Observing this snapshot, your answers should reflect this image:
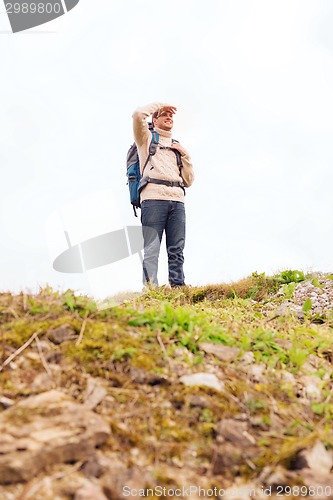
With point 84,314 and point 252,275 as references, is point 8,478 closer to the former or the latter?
point 84,314

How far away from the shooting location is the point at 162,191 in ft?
32.9

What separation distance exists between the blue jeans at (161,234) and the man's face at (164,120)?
173 centimetres

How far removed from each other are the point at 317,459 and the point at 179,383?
100 centimetres

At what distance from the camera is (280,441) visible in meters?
3.06

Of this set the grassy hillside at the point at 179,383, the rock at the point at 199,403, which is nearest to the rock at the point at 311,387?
the grassy hillside at the point at 179,383

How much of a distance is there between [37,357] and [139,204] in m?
7.70

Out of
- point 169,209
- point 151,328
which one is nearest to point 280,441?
point 151,328

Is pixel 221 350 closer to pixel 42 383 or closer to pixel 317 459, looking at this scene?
pixel 317 459

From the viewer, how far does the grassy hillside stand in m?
2.85

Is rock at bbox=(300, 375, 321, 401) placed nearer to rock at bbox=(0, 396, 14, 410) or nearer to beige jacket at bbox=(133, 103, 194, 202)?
rock at bbox=(0, 396, 14, 410)

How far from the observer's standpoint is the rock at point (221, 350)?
385 cm

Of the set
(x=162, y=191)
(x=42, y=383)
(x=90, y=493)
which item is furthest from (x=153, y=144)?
(x=90, y=493)

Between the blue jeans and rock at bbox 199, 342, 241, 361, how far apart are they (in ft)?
18.8

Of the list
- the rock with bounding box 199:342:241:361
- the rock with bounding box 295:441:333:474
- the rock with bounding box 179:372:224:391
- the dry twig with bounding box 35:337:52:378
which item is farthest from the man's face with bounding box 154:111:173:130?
the rock with bounding box 295:441:333:474
